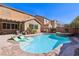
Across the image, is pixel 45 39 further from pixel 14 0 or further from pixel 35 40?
pixel 14 0

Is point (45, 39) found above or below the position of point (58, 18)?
below

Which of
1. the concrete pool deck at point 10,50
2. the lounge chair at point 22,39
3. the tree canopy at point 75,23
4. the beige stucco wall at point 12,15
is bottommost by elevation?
the concrete pool deck at point 10,50

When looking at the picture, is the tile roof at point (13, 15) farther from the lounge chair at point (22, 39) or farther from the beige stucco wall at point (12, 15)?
the lounge chair at point (22, 39)

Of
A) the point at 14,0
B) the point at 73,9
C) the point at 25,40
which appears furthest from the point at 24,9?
the point at 73,9

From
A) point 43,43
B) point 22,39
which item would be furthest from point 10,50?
point 43,43

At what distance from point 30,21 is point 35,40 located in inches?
13.6

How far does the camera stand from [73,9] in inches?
163

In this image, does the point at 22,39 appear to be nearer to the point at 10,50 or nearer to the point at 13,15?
the point at 10,50

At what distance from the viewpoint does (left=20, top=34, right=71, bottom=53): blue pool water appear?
420cm

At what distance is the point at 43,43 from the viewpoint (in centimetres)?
421

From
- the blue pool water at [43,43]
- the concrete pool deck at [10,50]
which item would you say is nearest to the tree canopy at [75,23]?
the blue pool water at [43,43]

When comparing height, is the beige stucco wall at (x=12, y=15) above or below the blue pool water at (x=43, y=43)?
above

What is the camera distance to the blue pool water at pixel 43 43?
13.8 feet

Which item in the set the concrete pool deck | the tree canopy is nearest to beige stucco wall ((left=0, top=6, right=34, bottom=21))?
the concrete pool deck
